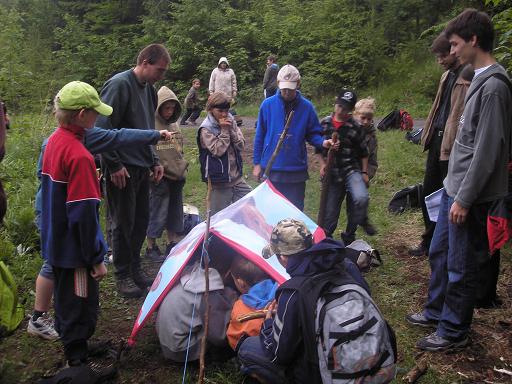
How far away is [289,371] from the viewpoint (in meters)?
2.70

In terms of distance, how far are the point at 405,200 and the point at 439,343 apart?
3.41m

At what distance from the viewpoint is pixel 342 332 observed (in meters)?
2.30

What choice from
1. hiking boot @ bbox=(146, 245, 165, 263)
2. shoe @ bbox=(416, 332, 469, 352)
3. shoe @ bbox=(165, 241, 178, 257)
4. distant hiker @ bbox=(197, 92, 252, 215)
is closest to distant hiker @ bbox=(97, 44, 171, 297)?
distant hiker @ bbox=(197, 92, 252, 215)

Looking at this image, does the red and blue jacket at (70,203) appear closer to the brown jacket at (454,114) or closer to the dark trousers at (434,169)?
the brown jacket at (454,114)

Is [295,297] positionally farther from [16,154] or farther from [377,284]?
[16,154]

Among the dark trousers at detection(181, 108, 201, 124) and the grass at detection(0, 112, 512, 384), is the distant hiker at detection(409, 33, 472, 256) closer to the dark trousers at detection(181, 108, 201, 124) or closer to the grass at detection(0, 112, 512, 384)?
the grass at detection(0, 112, 512, 384)

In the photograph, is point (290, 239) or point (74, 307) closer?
point (290, 239)

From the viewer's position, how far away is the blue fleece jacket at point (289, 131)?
4742 millimetres

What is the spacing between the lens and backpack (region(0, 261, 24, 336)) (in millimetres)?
2832

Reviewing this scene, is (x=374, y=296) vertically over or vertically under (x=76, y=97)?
under

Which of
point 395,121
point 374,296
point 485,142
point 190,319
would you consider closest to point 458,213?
point 485,142

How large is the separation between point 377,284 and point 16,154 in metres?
6.74

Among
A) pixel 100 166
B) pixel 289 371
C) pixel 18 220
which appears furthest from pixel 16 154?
pixel 289 371

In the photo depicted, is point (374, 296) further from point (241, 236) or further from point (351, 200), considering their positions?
point (241, 236)
